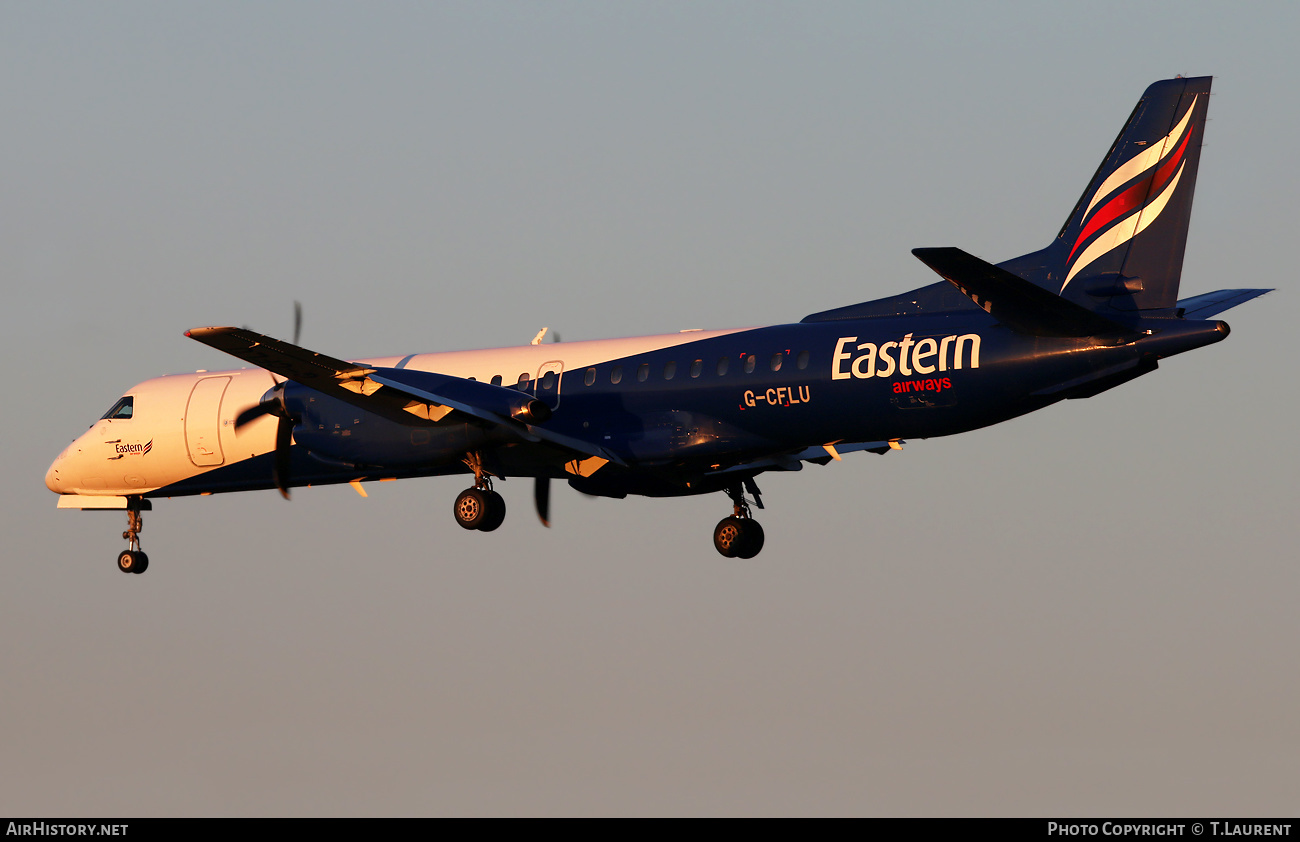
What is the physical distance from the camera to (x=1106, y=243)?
71.9 feet

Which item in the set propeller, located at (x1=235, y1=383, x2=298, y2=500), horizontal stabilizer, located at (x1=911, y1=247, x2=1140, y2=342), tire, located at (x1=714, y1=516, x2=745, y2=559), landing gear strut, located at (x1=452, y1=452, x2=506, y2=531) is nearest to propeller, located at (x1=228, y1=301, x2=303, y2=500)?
propeller, located at (x1=235, y1=383, x2=298, y2=500)

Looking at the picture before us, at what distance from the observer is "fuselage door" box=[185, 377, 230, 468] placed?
29.4m

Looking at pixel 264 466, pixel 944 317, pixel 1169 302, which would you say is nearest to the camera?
pixel 1169 302

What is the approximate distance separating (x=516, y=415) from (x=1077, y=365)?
335 inches

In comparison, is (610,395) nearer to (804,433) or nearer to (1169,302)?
(804,433)

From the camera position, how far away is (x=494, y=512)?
2652cm

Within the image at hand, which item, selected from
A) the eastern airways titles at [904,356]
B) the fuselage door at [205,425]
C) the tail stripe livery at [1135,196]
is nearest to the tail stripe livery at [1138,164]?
the tail stripe livery at [1135,196]

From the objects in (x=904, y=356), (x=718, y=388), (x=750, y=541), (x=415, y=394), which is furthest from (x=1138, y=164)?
(x=415, y=394)

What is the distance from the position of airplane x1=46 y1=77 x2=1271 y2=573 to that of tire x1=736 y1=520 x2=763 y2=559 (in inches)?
1.0

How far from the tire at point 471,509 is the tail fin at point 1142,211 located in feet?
32.3

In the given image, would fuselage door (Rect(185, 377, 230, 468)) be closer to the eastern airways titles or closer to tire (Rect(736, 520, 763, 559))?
tire (Rect(736, 520, 763, 559))

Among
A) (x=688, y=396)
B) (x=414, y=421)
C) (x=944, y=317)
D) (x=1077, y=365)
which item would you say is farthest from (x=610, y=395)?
(x=1077, y=365)

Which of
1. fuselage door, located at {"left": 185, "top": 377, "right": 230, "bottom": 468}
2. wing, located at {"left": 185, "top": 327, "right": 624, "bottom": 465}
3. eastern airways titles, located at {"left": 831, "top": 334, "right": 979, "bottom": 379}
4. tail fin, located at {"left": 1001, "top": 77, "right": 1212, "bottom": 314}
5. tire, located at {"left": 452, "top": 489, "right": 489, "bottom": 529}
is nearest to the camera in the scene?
tail fin, located at {"left": 1001, "top": 77, "right": 1212, "bottom": 314}

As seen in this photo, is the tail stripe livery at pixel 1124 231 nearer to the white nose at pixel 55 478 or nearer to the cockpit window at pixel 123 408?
the cockpit window at pixel 123 408
